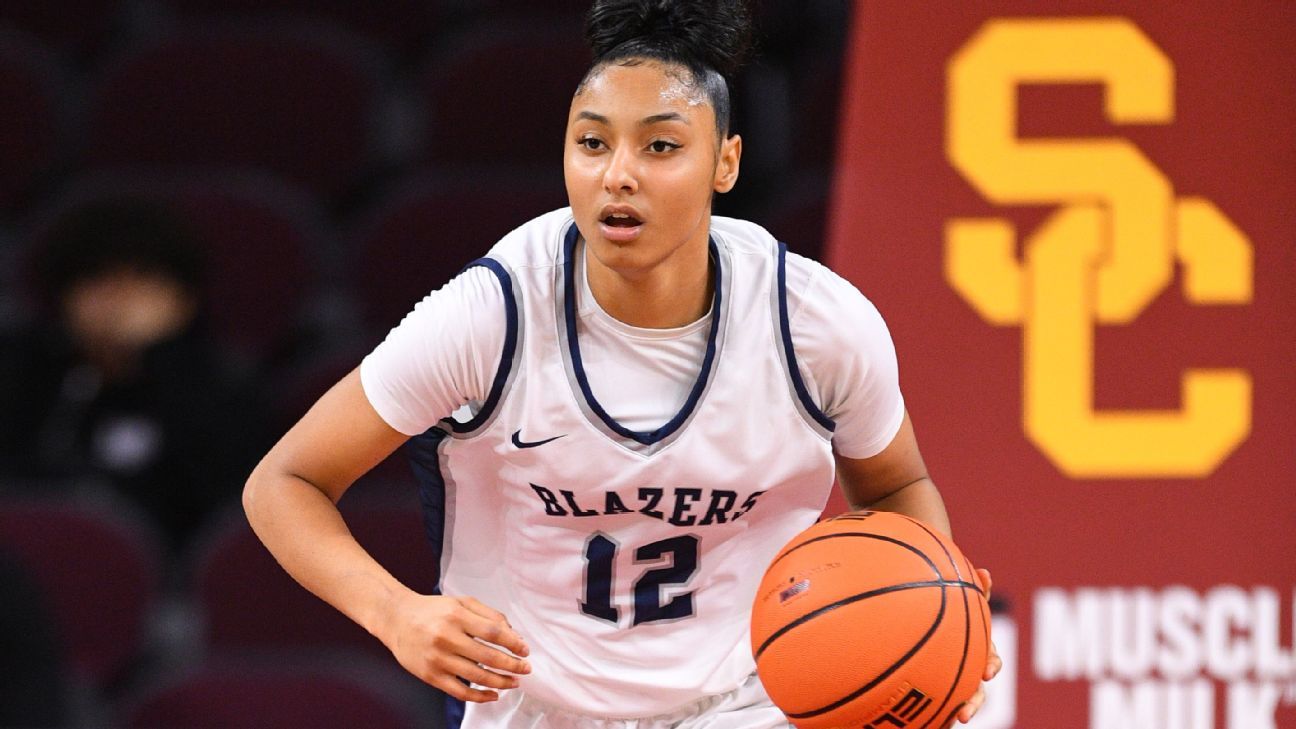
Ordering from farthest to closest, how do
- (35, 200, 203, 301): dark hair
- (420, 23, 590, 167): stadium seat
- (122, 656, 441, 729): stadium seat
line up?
(420, 23, 590, 167): stadium seat < (35, 200, 203, 301): dark hair < (122, 656, 441, 729): stadium seat

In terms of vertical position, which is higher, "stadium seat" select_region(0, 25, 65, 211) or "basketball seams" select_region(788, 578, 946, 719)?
"stadium seat" select_region(0, 25, 65, 211)

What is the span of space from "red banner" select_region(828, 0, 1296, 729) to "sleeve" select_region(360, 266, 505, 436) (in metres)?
1.05

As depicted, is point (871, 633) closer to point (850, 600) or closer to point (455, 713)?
point (850, 600)

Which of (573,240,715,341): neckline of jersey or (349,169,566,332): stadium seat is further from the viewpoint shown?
(349,169,566,332): stadium seat

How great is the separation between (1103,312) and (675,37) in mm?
1308

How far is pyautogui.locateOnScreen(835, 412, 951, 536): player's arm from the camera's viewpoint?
9.92 ft

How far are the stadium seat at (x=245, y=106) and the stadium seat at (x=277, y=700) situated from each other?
1990 millimetres

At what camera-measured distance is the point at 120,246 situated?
187 inches

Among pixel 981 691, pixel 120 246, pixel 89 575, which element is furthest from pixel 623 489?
pixel 120 246

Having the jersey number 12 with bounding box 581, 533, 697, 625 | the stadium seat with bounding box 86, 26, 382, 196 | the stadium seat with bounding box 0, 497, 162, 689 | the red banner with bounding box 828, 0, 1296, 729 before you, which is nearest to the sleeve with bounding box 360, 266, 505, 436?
the jersey number 12 with bounding box 581, 533, 697, 625

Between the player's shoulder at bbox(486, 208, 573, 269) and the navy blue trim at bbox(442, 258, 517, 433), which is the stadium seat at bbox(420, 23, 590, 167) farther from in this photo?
the navy blue trim at bbox(442, 258, 517, 433)

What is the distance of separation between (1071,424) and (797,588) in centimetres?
119

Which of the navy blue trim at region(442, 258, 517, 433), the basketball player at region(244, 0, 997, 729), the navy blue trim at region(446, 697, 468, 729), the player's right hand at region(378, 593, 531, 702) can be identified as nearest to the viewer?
the player's right hand at region(378, 593, 531, 702)

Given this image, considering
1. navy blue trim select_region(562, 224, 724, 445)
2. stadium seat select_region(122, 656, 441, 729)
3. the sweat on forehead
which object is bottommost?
stadium seat select_region(122, 656, 441, 729)
